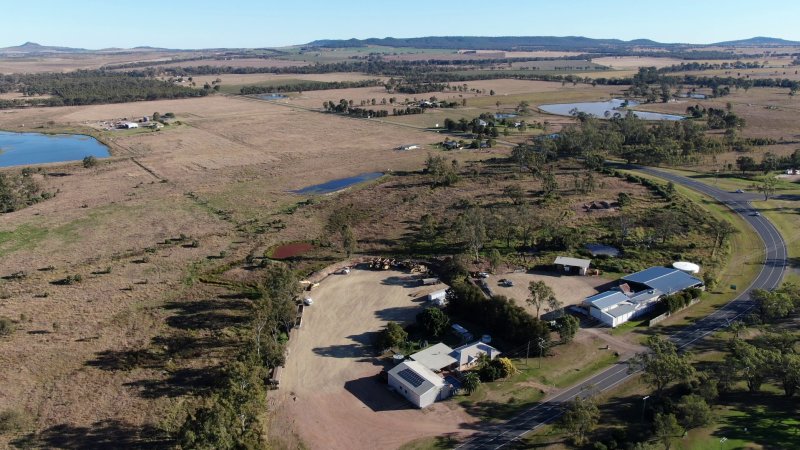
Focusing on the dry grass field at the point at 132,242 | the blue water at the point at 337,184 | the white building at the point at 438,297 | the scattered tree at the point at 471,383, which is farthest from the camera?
the blue water at the point at 337,184

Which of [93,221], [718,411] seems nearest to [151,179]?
[93,221]

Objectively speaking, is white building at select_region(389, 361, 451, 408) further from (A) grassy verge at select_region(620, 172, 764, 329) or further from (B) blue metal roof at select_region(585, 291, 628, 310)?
(A) grassy verge at select_region(620, 172, 764, 329)

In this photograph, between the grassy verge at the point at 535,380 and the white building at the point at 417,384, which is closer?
the grassy verge at the point at 535,380

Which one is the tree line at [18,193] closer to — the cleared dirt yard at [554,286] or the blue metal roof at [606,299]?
the cleared dirt yard at [554,286]

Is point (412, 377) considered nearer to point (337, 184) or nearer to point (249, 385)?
point (249, 385)

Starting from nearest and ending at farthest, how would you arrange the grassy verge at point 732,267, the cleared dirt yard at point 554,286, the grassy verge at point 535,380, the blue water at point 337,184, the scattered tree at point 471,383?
1. the grassy verge at point 535,380
2. the scattered tree at point 471,383
3. the grassy verge at point 732,267
4. the cleared dirt yard at point 554,286
5. the blue water at point 337,184

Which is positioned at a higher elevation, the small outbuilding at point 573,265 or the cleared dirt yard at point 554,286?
the small outbuilding at point 573,265

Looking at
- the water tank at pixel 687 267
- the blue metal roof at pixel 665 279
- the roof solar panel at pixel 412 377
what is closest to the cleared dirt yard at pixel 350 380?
the roof solar panel at pixel 412 377

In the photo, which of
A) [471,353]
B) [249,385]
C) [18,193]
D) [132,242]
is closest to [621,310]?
[471,353]

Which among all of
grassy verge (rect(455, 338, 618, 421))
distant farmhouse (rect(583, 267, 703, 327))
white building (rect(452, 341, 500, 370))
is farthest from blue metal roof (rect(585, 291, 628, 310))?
white building (rect(452, 341, 500, 370))
